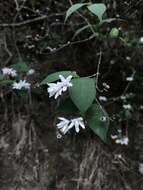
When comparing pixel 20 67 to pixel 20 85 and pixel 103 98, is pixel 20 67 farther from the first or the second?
pixel 103 98

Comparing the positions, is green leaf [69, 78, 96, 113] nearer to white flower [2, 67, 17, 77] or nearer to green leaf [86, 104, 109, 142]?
green leaf [86, 104, 109, 142]

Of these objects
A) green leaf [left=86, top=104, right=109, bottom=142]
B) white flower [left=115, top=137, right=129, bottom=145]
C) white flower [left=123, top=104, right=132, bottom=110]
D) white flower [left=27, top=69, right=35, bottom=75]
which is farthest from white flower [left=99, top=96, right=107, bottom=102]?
green leaf [left=86, top=104, right=109, bottom=142]

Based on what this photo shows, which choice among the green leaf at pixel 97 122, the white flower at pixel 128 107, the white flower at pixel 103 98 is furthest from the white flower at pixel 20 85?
the green leaf at pixel 97 122

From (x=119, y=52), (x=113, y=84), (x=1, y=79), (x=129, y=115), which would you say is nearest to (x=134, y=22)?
(x=119, y=52)

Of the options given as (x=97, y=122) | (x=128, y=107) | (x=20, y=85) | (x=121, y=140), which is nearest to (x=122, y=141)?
(x=121, y=140)

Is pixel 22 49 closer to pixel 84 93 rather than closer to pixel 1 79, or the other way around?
pixel 1 79

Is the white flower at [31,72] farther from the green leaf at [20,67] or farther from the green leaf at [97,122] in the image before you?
the green leaf at [97,122]
